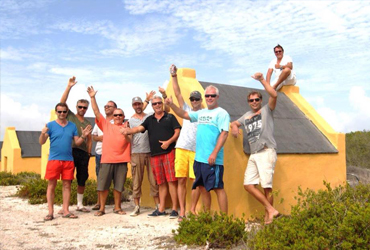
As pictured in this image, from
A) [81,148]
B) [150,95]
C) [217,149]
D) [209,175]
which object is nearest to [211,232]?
[209,175]

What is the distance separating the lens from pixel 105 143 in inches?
263

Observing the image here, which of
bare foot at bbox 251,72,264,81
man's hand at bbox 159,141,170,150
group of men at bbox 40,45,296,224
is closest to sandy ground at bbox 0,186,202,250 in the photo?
group of men at bbox 40,45,296,224

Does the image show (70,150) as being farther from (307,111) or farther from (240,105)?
(307,111)

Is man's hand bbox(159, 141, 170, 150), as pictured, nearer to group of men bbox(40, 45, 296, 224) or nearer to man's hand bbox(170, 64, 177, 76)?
group of men bbox(40, 45, 296, 224)

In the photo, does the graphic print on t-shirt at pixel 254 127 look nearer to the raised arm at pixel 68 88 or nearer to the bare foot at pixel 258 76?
the bare foot at pixel 258 76

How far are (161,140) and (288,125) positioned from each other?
2.87 meters

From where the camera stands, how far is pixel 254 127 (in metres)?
5.80

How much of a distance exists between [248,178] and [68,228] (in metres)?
2.90

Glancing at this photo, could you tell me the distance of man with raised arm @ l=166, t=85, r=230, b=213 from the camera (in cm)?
509

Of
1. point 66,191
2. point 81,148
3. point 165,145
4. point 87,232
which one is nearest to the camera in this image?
point 87,232

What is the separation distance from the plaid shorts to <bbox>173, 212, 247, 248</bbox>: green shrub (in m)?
1.66

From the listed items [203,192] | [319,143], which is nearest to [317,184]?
[319,143]

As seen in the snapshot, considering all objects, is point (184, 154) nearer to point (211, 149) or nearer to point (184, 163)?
point (184, 163)

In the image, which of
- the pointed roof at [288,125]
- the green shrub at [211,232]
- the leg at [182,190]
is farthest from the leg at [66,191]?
the pointed roof at [288,125]
